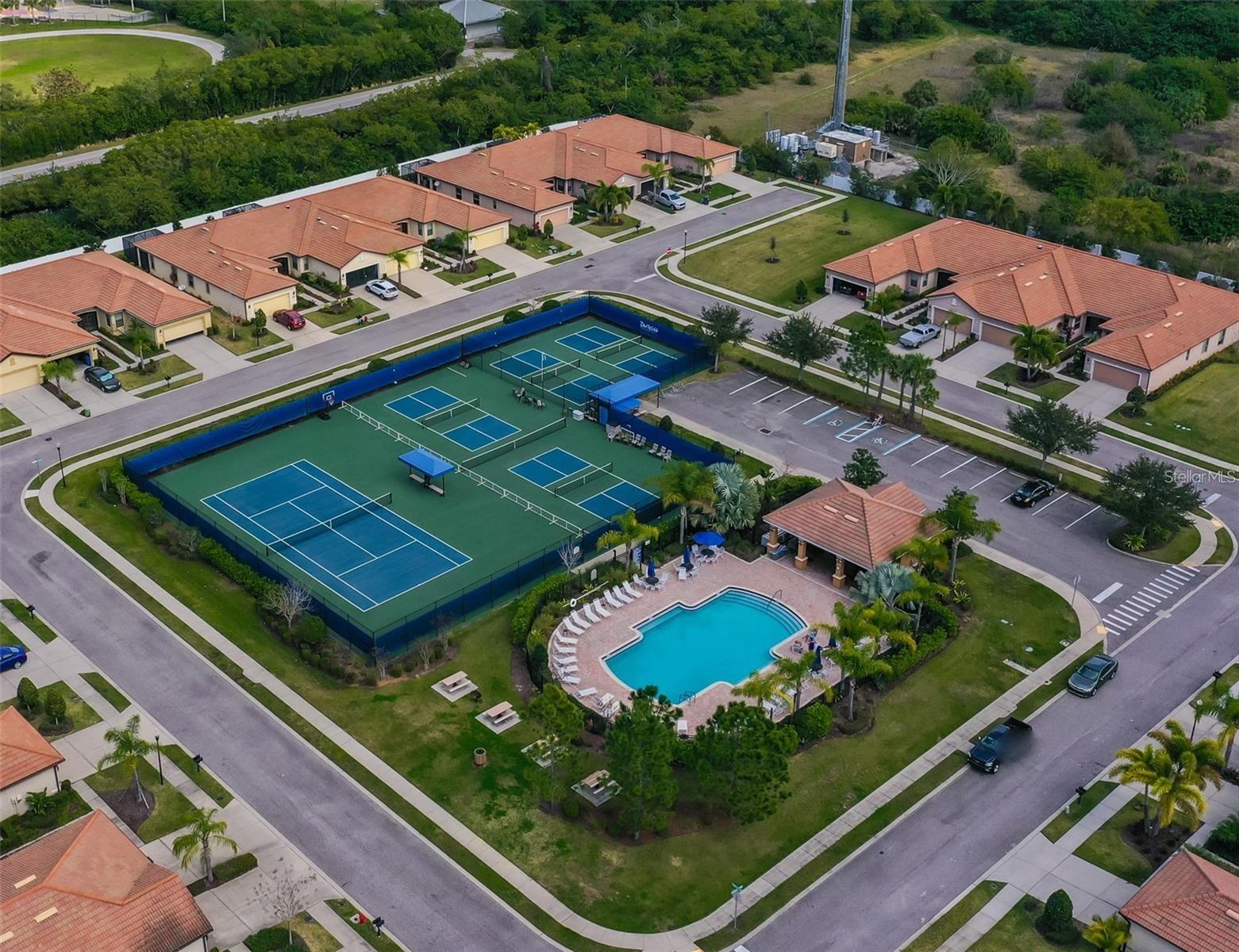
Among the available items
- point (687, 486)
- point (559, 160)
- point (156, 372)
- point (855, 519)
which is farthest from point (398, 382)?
point (559, 160)

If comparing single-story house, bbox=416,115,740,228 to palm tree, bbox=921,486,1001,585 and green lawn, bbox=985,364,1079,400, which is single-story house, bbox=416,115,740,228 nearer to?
green lawn, bbox=985,364,1079,400

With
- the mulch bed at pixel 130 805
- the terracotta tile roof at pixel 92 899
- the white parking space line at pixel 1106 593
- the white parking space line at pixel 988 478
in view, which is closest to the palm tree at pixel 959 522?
the white parking space line at pixel 1106 593

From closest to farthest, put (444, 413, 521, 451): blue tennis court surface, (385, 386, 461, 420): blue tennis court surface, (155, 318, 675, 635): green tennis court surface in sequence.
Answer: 1. (155, 318, 675, 635): green tennis court surface
2. (444, 413, 521, 451): blue tennis court surface
3. (385, 386, 461, 420): blue tennis court surface

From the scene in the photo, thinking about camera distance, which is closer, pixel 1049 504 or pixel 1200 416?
pixel 1049 504

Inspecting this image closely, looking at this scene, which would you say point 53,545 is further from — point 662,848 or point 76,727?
point 662,848

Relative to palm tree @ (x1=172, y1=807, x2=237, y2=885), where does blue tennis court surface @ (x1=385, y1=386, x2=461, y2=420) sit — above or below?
below

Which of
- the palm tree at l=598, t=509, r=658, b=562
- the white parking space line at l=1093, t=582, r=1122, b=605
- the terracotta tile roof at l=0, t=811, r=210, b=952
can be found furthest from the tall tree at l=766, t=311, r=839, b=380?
the terracotta tile roof at l=0, t=811, r=210, b=952

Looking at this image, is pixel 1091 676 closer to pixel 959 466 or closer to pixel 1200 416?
pixel 959 466

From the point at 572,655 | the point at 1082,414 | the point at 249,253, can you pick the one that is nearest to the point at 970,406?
the point at 1082,414

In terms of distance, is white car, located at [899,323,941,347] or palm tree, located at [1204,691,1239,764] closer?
palm tree, located at [1204,691,1239,764]
